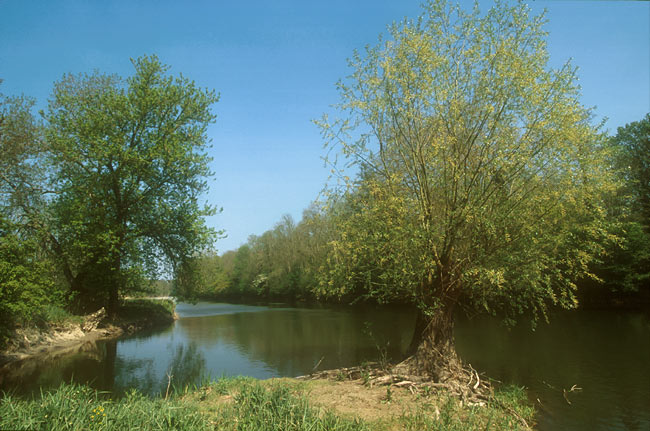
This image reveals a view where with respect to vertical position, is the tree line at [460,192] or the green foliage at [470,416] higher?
the tree line at [460,192]

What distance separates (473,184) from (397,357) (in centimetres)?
823

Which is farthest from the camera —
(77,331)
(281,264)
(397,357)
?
(281,264)

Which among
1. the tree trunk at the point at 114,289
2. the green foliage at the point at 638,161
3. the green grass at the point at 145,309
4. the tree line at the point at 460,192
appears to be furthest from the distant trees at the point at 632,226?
the green grass at the point at 145,309

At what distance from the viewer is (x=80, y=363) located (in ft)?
52.6

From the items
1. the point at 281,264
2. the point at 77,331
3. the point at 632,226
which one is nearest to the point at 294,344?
the point at 77,331

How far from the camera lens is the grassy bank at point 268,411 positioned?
224 inches

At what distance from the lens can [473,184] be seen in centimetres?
1072

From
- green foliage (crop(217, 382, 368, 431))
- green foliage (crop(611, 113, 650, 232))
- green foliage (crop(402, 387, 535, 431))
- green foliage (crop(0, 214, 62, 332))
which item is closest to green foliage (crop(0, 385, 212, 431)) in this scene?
green foliage (crop(217, 382, 368, 431))

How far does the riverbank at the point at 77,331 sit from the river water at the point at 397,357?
96 cm

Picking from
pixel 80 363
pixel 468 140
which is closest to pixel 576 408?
pixel 468 140

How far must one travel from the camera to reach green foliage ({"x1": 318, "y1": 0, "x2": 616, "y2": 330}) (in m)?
10.3

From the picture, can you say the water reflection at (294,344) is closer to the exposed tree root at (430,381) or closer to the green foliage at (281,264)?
the exposed tree root at (430,381)

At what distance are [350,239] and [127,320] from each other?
2279 centimetres

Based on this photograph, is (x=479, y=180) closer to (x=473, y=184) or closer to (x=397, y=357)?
(x=473, y=184)
